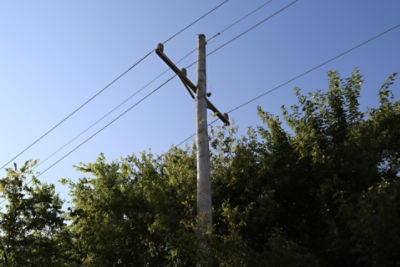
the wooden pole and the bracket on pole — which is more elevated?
the bracket on pole

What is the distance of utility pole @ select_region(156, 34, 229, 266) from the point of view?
743 centimetres

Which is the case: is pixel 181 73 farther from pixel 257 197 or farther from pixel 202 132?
pixel 257 197

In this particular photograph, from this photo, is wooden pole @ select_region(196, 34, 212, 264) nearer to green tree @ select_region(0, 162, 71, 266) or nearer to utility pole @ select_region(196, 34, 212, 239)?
utility pole @ select_region(196, 34, 212, 239)

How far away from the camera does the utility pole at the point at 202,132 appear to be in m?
7.43

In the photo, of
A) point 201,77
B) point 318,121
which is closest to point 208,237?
point 201,77

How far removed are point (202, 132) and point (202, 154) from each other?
57 centimetres

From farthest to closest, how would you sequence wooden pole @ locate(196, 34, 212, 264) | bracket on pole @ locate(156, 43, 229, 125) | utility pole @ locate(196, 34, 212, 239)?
bracket on pole @ locate(156, 43, 229, 125), utility pole @ locate(196, 34, 212, 239), wooden pole @ locate(196, 34, 212, 264)

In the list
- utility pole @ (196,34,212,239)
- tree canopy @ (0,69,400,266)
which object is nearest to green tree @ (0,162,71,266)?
tree canopy @ (0,69,400,266)

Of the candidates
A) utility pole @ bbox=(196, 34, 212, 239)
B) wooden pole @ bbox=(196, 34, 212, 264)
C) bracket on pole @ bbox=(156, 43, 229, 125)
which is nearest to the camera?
wooden pole @ bbox=(196, 34, 212, 264)

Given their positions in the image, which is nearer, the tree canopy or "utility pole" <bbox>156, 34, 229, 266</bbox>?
"utility pole" <bbox>156, 34, 229, 266</bbox>

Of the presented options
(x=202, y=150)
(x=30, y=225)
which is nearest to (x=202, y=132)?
(x=202, y=150)

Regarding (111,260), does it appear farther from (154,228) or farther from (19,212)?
(19,212)

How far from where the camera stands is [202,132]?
29.2 feet

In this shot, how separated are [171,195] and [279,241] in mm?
5009
